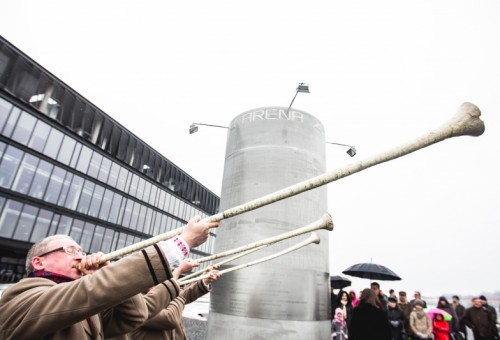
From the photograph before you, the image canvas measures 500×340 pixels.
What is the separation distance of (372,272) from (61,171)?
92.1ft

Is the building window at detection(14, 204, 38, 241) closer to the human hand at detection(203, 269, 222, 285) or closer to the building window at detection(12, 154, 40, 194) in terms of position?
the building window at detection(12, 154, 40, 194)

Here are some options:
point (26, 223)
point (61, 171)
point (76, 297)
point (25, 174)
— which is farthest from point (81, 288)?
point (61, 171)

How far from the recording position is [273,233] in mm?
6336

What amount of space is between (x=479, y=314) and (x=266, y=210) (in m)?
8.10

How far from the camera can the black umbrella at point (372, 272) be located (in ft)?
34.2

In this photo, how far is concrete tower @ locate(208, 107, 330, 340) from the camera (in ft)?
19.4

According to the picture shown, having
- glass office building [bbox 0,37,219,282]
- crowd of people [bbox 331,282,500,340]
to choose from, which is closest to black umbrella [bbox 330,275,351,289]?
crowd of people [bbox 331,282,500,340]

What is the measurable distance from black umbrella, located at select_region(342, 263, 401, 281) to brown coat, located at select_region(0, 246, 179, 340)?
1053 centimetres

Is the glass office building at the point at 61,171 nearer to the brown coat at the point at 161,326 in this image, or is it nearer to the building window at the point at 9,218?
the building window at the point at 9,218

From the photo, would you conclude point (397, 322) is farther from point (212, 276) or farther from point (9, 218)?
point (9, 218)

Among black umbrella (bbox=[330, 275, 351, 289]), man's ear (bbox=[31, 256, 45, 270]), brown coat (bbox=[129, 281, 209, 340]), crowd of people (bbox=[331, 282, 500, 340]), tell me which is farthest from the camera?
black umbrella (bbox=[330, 275, 351, 289])

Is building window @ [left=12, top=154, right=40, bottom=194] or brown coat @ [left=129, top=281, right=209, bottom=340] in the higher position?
building window @ [left=12, top=154, right=40, bottom=194]

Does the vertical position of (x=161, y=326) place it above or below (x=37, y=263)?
below

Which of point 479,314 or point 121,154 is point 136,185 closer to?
point 121,154
